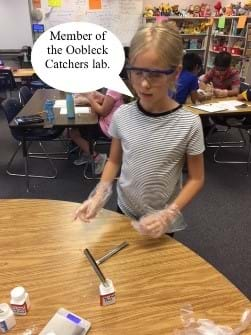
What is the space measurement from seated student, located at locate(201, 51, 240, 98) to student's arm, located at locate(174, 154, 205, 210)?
2.46 m

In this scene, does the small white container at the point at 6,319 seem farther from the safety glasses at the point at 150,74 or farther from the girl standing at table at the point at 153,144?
the safety glasses at the point at 150,74

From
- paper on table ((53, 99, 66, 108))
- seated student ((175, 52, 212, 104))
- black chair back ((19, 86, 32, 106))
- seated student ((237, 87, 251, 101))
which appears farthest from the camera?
black chair back ((19, 86, 32, 106))

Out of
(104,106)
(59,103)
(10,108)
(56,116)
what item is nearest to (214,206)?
(104,106)

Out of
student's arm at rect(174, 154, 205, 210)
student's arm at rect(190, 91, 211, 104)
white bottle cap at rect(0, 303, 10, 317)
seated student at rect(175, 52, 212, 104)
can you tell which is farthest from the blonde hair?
student's arm at rect(190, 91, 211, 104)

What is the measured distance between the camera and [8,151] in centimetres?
362

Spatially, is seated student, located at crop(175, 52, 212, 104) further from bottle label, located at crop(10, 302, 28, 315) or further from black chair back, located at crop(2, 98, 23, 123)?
bottle label, located at crop(10, 302, 28, 315)

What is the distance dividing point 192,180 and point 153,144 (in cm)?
17

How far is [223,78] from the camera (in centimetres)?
348

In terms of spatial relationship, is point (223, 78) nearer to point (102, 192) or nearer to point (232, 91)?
point (232, 91)

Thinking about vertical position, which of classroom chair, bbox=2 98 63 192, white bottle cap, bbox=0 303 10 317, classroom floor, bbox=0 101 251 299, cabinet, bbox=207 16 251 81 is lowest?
classroom floor, bbox=0 101 251 299

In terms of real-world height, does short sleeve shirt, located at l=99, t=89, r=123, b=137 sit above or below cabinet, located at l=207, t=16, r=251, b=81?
below

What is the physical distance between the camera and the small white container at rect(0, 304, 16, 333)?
0.66 meters

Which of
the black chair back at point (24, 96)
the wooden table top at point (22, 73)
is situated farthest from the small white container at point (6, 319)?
the wooden table top at point (22, 73)

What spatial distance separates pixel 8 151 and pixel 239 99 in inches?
106
